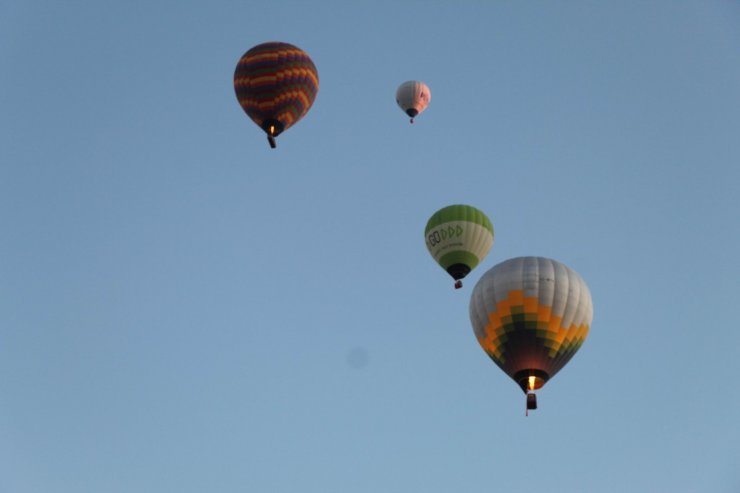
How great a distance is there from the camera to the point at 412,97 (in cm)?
5438

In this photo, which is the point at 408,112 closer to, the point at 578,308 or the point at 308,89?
the point at 308,89

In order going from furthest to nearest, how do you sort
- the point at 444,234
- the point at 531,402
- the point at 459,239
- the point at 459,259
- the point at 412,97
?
the point at 412,97 → the point at 444,234 → the point at 459,239 → the point at 459,259 → the point at 531,402

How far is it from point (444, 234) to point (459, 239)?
2.10ft

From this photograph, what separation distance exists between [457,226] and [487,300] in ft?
29.5

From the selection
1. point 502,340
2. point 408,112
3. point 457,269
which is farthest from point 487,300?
point 408,112

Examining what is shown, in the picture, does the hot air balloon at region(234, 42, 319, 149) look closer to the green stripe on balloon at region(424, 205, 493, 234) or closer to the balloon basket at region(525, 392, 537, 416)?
the green stripe on balloon at region(424, 205, 493, 234)

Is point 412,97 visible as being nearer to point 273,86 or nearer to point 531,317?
point 273,86

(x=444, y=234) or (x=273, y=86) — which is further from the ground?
(x=273, y=86)

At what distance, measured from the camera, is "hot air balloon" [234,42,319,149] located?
1437 inches

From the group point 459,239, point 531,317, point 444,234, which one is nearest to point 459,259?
point 459,239

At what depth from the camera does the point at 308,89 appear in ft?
123

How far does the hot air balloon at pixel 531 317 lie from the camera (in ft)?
94.0

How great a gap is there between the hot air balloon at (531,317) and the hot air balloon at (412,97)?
25371 millimetres

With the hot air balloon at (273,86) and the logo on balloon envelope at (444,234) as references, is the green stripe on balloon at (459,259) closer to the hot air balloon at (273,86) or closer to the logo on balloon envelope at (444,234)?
the logo on balloon envelope at (444,234)
